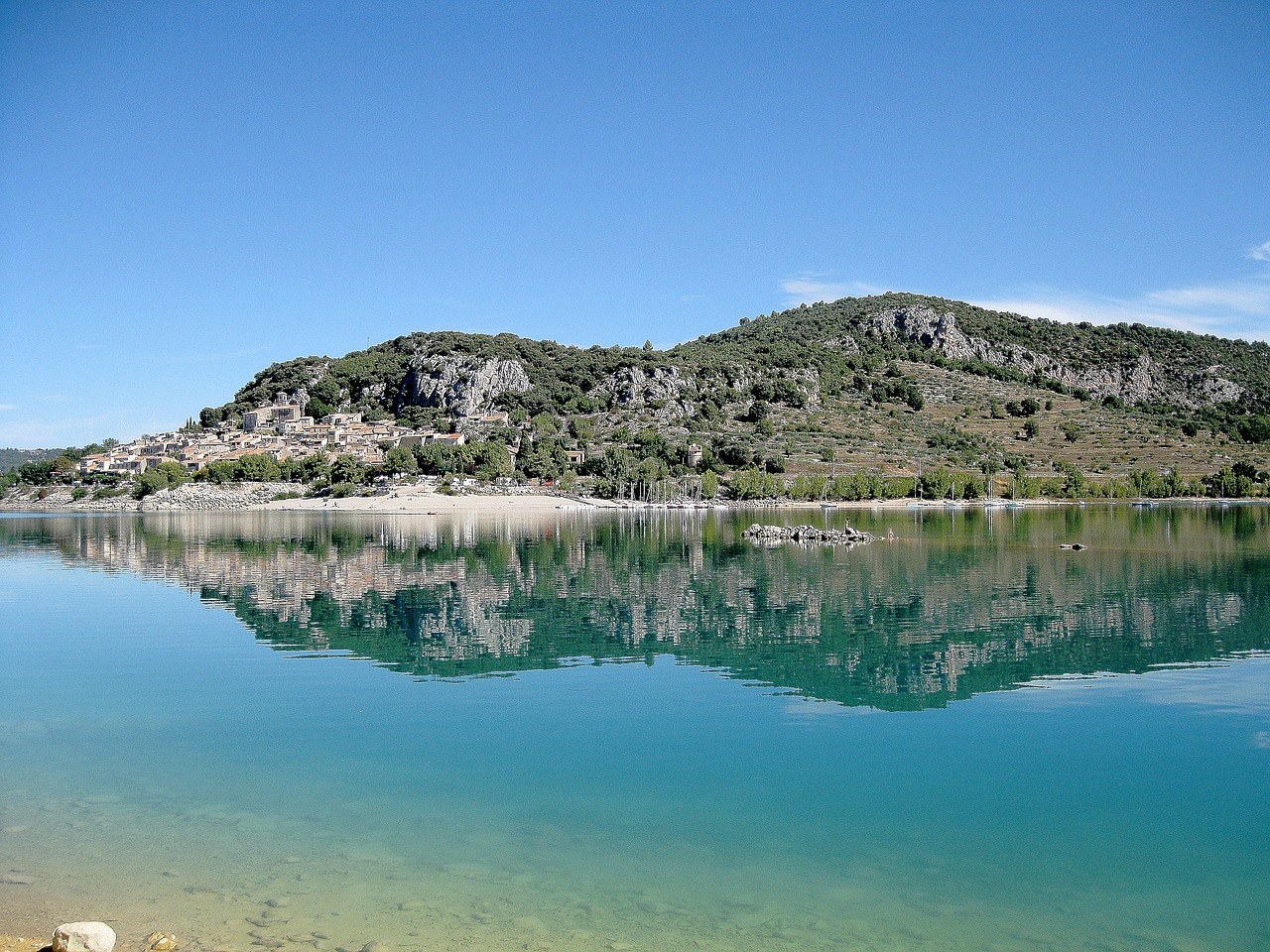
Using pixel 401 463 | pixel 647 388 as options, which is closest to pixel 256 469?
pixel 401 463

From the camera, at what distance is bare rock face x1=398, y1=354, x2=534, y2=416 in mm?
173000

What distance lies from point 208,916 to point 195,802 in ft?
11.0

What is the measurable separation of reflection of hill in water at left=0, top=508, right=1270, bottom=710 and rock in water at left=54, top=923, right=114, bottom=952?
1150 centimetres

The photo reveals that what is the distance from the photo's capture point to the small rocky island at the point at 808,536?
2131 inches

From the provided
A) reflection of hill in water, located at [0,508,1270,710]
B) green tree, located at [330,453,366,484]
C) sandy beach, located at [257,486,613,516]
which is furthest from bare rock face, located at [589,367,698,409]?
reflection of hill in water, located at [0,508,1270,710]

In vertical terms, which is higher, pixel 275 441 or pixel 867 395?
pixel 867 395

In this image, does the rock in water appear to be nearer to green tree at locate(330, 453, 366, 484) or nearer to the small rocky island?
the small rocky island

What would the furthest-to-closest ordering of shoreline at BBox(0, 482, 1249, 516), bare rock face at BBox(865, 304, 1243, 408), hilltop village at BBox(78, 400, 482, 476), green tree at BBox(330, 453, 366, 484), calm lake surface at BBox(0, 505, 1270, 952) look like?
bare rock face at BBox(865, 304, 1243, 408)
hilltop village at BBox(78, 400, 482, 476)
green tree at BBox(330, 453, 366, 484)
shoreline at BBox(0, 482, 1249, 516)
calm lake surface at BBox(0, 505, 1270, 952)

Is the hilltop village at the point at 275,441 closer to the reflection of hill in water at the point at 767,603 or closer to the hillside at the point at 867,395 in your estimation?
the hillside at the point at 867,395

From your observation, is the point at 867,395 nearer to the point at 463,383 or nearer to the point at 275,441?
the point at 463,383

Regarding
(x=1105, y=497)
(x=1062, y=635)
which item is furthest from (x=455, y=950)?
(x=1105, y=497)

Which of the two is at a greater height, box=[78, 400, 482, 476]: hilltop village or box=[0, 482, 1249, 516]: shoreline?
box=[78, 400, 482, 476]: hilltop village

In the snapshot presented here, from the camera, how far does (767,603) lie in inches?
1118

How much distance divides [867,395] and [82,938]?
164m
